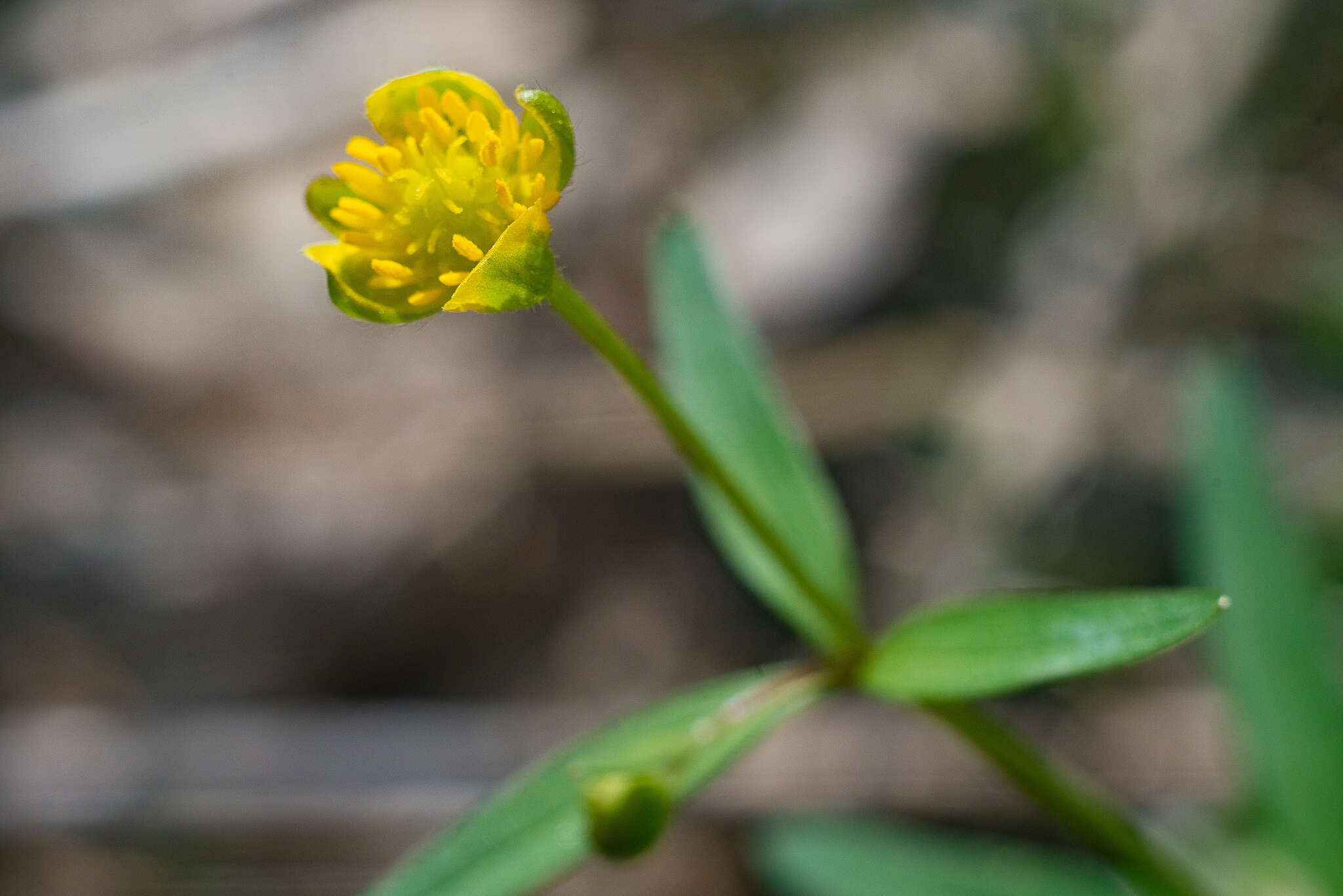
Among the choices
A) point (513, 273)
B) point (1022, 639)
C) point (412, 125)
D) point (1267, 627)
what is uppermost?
point (412, 125)

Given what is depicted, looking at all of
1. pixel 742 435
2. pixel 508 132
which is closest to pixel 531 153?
pixel 508 132

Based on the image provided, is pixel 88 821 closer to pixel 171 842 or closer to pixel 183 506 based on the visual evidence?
pixel 171 842

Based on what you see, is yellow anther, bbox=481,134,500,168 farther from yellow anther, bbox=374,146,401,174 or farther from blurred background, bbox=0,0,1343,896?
blurred background, bbox=0,0,1343,896

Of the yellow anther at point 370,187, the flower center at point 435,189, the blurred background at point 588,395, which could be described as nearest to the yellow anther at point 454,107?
the flower center at point 435,189

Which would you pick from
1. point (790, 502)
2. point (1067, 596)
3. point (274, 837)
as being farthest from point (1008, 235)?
point (274, 837)

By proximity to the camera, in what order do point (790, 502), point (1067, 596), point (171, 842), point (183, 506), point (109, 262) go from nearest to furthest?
point (1067, 596) → point (790, 502) → point (171, 842) → point (183, 506) → point (109, 262)

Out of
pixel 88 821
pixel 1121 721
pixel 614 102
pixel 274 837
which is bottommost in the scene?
pixel 1121 721

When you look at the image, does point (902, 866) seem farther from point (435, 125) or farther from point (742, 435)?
point (435, 125)
